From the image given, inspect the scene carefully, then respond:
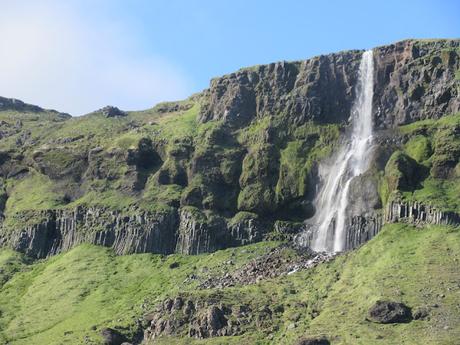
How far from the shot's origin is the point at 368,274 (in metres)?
168

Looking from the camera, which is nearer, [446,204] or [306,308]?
[306,308]

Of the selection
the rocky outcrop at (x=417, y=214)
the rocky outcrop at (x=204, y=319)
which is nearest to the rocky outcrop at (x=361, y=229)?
the rocky outcrop at (x=417, y=214)

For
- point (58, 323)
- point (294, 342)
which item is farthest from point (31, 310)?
point (294, 342)

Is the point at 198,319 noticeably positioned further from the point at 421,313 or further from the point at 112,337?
the point at 421,313

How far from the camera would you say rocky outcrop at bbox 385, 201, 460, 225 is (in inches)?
7096

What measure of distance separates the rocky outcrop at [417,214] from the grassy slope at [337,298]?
9.04 feet

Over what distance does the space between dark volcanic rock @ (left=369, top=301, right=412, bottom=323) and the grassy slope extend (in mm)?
1509

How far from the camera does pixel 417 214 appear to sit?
186m

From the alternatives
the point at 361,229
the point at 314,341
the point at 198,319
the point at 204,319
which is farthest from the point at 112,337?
the point at 361,229

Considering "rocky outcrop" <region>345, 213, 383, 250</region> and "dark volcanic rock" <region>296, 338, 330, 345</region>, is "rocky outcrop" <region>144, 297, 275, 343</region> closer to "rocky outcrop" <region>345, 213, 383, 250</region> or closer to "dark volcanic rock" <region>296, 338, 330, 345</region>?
"dark volcanic rock" <region>296, 338, 330, 345</region>

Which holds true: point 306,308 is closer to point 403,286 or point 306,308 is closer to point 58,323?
point 403,286

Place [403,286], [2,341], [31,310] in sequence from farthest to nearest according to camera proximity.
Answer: [31,310]
[2,341]
[403,286]

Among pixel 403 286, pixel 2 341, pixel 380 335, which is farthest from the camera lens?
pixel 2 341

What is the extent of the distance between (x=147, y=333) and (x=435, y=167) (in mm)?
79764
